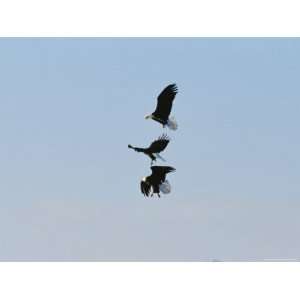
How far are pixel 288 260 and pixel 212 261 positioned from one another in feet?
1.93

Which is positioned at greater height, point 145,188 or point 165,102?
point 165,102

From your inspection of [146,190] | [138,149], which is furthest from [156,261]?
[138,149]

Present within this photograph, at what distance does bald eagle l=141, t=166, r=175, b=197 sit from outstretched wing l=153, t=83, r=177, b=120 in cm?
41

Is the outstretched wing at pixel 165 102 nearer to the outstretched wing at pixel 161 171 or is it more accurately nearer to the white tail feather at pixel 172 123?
the white tail feather at pixel 172 123

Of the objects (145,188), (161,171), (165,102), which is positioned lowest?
(145,188)

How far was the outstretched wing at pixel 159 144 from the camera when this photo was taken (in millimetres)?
4832

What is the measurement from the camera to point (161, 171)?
16.0ft

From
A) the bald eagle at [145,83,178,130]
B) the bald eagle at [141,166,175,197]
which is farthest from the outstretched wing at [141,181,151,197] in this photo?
the bald eagle at [145,83,178,130]

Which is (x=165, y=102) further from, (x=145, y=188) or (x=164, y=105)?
(x=145, y=188)

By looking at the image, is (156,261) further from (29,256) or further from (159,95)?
(159,95)

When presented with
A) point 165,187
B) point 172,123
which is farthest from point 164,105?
point 165,187

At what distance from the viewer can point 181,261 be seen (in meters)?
4.72

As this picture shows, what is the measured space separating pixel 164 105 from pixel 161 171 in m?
0.53

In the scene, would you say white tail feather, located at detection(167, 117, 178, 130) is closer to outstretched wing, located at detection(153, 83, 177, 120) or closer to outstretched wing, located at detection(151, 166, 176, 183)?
outstretched wing, located at detection(153, 83, 177, 120)
